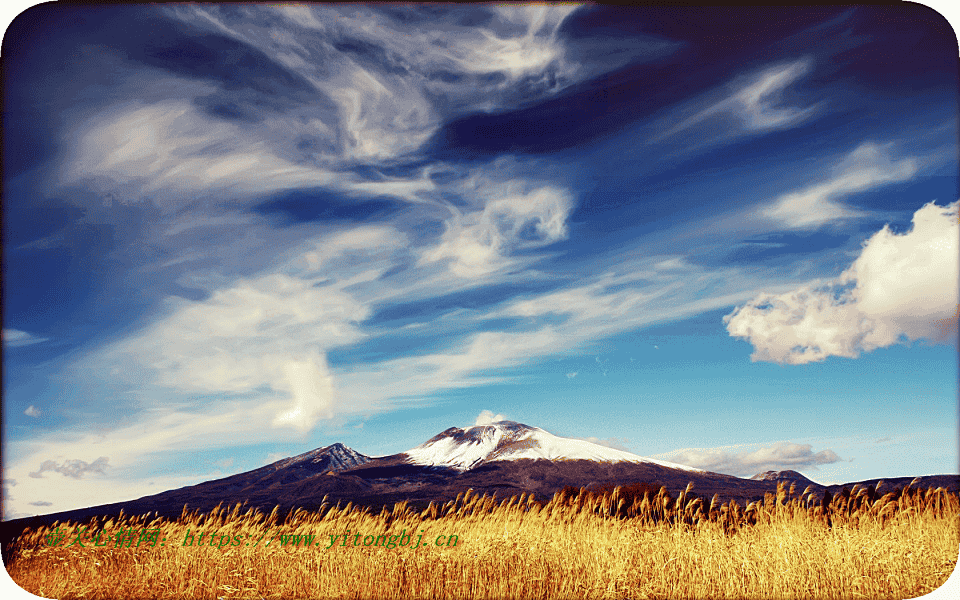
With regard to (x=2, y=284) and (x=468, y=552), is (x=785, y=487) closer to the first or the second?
(x=468, y=552)

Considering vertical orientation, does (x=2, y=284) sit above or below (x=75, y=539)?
above

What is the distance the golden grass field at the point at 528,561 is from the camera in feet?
37.0

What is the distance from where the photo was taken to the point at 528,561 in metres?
12.0

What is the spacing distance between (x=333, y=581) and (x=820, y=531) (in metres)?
10.8

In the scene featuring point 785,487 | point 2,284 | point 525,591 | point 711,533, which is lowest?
point 525,591

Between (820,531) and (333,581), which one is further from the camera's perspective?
(820,531)

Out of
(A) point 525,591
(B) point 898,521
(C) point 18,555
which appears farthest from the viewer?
(B) point 898,521

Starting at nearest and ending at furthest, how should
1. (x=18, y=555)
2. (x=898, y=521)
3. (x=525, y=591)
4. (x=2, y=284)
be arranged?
(x=525, y=591)
(x=2, y=284)
(x=18, y=555)
(x=898, y=521)

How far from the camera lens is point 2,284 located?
12391 mm

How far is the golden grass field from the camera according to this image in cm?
1128

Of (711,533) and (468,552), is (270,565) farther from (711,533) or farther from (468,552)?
(711,533)

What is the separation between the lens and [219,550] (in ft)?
43.1

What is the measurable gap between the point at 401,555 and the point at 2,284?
1051 centimetres

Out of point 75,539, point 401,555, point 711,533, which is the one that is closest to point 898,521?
point 711,533
